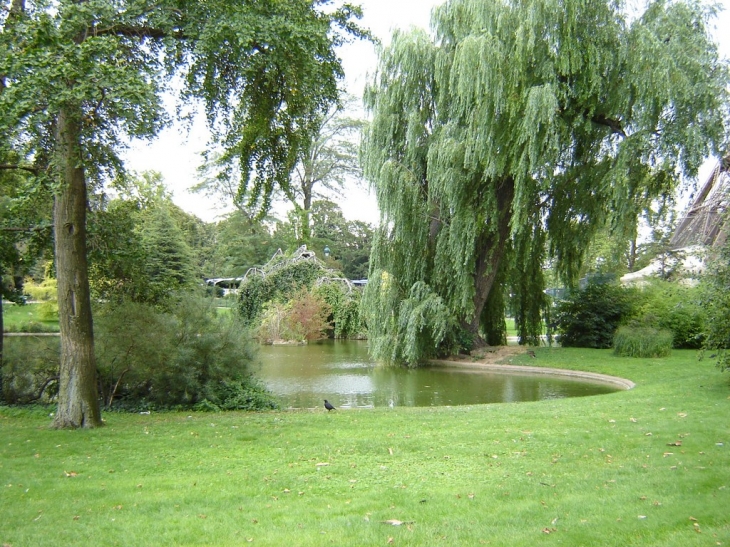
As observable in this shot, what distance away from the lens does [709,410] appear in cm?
822

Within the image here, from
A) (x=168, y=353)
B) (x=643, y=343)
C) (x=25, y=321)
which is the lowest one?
(x=168, y=353)

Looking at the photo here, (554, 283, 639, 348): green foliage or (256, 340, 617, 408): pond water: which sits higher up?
(554, 283, 639, 348): green foliage

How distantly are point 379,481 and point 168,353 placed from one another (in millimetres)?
6611

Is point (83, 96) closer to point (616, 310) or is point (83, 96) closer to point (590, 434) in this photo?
point (590, 434)

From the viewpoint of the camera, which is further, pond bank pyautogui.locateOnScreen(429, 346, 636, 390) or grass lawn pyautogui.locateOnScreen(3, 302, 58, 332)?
grass lawn pyautogui.locateOnScreen(3, 302, 58, 332)

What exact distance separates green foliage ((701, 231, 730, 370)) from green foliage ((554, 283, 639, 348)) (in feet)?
32.5

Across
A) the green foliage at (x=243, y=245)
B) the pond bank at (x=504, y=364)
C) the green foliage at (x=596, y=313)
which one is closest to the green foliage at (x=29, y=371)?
the pond bank at (x=504, y=364)

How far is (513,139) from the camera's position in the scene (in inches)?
602

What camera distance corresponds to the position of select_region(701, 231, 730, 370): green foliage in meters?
9.38

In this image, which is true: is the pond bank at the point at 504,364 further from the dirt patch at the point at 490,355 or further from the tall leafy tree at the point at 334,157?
the tall leafy tree at the point at 334,157

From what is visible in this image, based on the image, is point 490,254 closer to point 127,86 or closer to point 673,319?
point 673,319

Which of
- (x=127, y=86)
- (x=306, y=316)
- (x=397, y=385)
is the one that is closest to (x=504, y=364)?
(x=397, y=385)

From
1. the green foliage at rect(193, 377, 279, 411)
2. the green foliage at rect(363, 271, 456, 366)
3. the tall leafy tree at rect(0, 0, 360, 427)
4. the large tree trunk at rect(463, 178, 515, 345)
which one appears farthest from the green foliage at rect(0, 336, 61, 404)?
the large tree trunk at rect(463, 178, 515, 345)

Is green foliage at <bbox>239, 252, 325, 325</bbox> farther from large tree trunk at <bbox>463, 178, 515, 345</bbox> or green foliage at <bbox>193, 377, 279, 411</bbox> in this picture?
green foliage at <bbox>193, 377, 279, 411</bbox>
